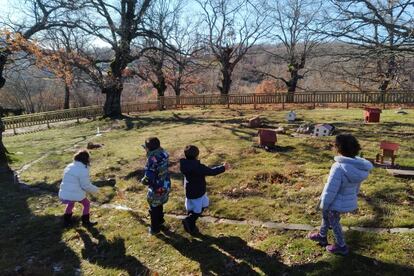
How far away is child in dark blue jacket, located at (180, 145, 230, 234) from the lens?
5.75 meters

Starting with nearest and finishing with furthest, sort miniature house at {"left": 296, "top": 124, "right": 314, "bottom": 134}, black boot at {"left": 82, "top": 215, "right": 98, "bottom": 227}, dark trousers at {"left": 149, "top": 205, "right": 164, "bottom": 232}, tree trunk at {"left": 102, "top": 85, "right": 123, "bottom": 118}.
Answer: dark trousers at {"left": 149, "top": 205, "right": 164, "bottom": 232}, black boot at {"left": 82, "top": 215, "right": 98, "bottom": 227}, miniature house at {"left": 296, "top": 124, "right": 314, "bottom": 134}, tree trunk at {"left": 102, "top": 85, "right": 123, "bottom": 118}

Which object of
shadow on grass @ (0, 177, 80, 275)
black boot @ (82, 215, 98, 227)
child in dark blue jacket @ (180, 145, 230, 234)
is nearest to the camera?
shadow on grass @ (0, 177, 80, 275)

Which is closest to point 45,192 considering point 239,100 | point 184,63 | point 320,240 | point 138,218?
point 138,218

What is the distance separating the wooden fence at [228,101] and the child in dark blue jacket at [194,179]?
20761 mm

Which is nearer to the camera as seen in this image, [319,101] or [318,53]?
[318,53]

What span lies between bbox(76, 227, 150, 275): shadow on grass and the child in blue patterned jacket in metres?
2.49

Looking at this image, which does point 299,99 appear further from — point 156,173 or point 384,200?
point 156,173

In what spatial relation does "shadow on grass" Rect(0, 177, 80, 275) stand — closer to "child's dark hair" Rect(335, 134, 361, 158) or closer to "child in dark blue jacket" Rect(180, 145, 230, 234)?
"child in dark blue jacket" Rect(180, 145, 230, 234)

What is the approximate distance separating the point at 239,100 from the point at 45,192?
2093 centimetres

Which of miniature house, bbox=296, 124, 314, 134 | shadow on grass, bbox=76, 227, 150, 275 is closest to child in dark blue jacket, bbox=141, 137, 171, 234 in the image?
shadow on grass, bbox=76, 227, 150, 275

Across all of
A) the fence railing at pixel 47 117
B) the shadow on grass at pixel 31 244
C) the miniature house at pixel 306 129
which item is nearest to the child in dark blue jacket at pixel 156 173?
the shadow on grass at pixel 31 244

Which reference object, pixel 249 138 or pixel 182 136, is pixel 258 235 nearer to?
pixel 249 138

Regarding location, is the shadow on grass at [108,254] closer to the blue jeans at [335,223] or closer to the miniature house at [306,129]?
the blue jeans at [335,223]

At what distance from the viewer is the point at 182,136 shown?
15.1 m
